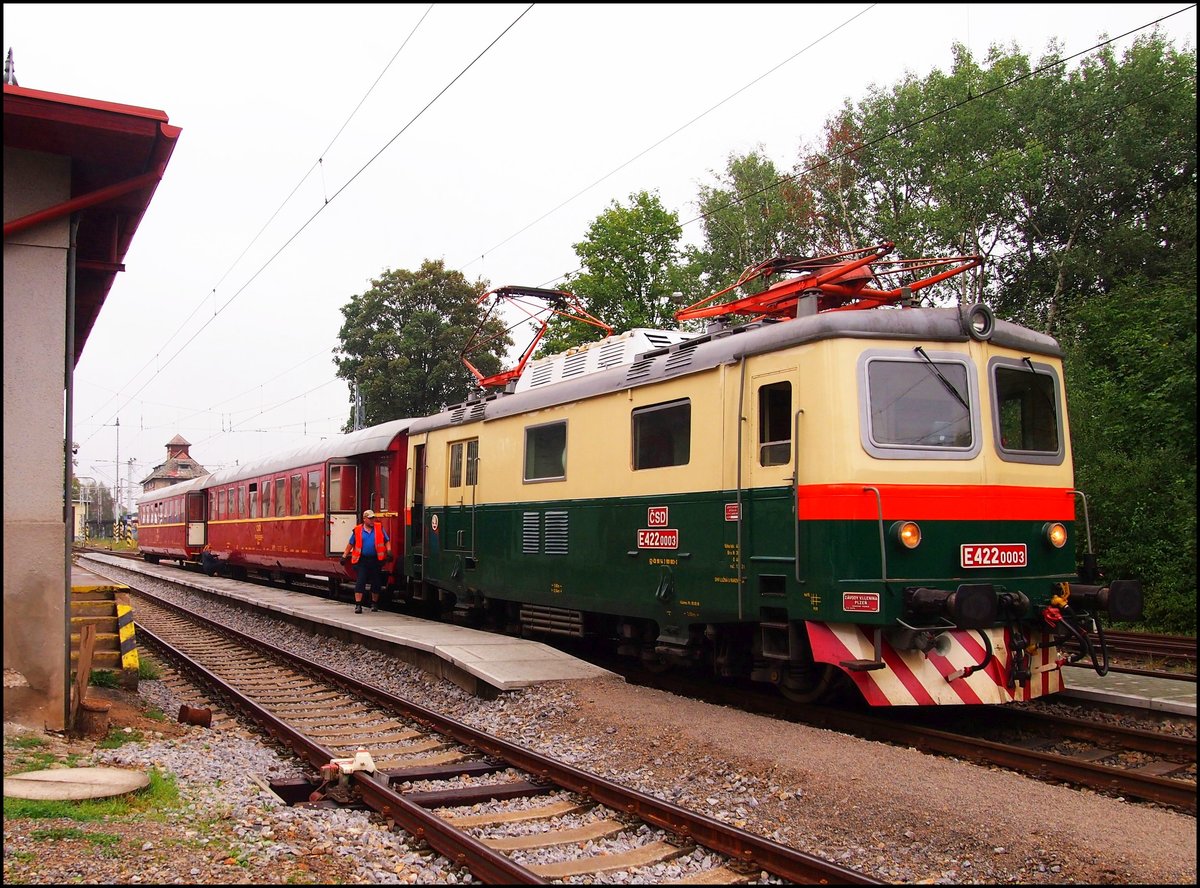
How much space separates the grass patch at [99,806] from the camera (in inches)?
215

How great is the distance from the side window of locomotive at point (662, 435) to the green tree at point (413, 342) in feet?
111

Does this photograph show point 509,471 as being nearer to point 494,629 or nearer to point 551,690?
point 494,629

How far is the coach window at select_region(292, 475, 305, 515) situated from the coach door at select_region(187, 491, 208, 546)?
12593 mm

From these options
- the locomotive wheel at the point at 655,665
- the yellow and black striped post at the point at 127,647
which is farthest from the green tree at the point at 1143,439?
the yellow and black striped post at the point at 127,647

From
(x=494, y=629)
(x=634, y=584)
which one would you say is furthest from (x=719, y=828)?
(x=494, y=629)

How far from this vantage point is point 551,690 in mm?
9438

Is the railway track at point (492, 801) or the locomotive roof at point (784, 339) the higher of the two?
the locomotive roof at point (784, 339)

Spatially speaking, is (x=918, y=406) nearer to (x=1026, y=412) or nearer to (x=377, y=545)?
(x=1026, y=412)

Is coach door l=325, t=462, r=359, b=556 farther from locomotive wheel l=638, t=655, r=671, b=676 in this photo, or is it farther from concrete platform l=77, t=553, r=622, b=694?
locomotive wheel l=638, t=655, r=671, b=676

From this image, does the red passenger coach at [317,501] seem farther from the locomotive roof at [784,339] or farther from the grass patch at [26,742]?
the grass patch at [26,742]

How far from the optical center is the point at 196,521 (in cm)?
3328

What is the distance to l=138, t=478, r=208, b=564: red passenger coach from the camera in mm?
33188

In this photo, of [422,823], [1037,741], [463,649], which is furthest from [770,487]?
[463,649]

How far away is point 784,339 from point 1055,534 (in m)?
2.71
